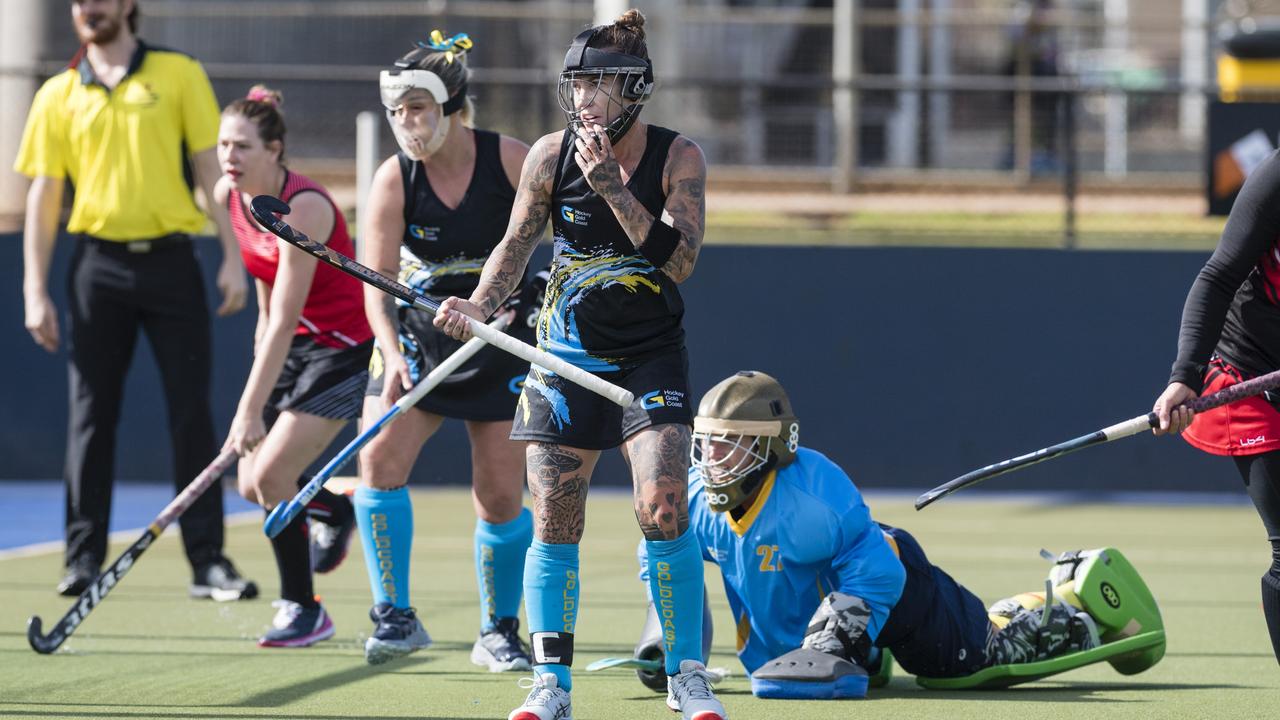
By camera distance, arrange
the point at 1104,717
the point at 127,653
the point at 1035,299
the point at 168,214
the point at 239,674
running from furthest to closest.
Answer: the point at 1035,299
the point at 168,214
the point at 127,653
the point at 239,674
the point at 1104,717

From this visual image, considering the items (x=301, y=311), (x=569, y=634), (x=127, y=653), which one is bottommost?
(x=127, y=653)

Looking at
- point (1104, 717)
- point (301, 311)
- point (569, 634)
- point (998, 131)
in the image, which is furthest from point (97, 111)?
point (998, 131)

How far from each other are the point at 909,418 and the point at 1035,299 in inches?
41.4

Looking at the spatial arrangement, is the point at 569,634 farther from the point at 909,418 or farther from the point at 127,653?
the point at 909,418

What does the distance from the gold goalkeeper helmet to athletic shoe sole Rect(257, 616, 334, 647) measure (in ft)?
5.50

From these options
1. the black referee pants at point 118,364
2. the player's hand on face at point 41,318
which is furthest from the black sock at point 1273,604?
the player's hand on face at point 41,318

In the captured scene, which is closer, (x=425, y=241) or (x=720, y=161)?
(x=425, y=241)

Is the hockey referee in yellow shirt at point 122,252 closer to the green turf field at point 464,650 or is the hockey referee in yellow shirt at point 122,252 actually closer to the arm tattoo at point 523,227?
the green turf field at point 464,650

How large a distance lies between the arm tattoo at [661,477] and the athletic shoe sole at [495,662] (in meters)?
1.18

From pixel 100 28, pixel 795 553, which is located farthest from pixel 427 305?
pixel 100 28

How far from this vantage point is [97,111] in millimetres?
7266

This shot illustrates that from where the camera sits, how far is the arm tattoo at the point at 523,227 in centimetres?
460

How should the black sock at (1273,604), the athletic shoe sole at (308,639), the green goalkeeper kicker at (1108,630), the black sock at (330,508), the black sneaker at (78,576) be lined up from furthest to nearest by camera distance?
the black sneaker at (78,576)
the black sock at (330,508)
the athletic shoe sole at (308,639)
the green goalkeeper kicker at (1108,630)
the black sock at (1273,604)

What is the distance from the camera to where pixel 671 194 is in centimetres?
454
